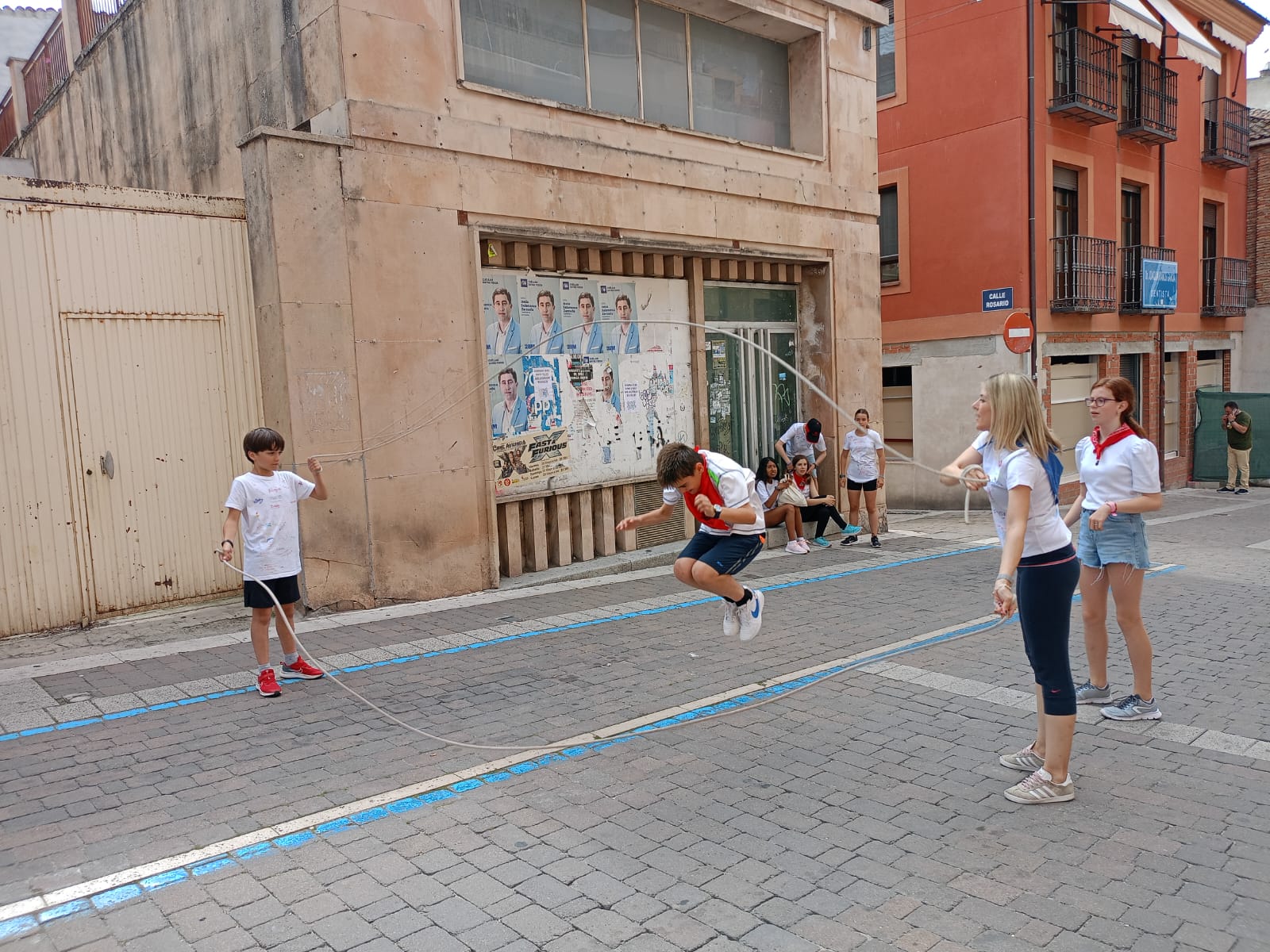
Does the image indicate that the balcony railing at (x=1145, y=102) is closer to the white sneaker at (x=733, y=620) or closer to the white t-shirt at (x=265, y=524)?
the white sneaker at (x=733, y=620)

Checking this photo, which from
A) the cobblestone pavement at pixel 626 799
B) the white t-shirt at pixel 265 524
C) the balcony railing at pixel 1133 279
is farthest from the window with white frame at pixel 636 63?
the balcony railing at pixel 1133 279

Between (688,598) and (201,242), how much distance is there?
570 centimetres

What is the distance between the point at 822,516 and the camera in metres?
13.3

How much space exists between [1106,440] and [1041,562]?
172cm

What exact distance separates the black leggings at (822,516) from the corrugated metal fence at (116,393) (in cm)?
752

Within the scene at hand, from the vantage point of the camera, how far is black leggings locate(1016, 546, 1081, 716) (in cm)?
447

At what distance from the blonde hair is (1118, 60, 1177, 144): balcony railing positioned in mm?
18447

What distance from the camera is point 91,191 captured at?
825 cm

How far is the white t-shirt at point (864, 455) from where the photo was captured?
41.5ft

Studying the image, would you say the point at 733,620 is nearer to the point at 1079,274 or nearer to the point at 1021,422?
the point at 1021,422

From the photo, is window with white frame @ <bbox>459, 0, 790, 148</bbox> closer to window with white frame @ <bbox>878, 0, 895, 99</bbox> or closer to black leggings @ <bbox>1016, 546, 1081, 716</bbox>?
window with white frame @ <bbox>878, 0, 895, 99</bbox>

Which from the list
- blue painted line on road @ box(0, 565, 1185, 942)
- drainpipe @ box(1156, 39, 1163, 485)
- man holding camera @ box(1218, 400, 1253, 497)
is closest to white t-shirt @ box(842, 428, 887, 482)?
blue painted line on road @ box(0, 565, 1185, 942)

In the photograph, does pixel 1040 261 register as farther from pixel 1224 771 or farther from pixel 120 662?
pixel 120 662

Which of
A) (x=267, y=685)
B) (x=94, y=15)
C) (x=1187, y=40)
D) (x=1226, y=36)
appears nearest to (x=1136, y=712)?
(x=267, y=685)
